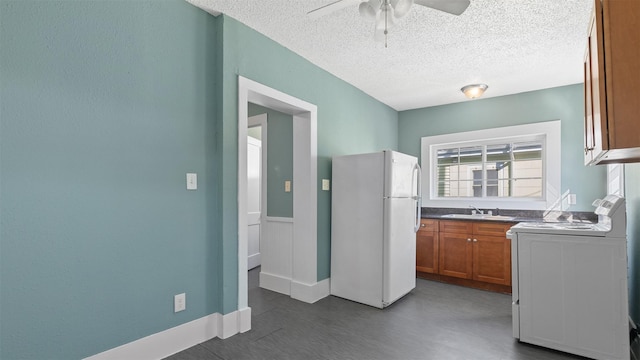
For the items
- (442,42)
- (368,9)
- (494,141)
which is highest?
(442,42)

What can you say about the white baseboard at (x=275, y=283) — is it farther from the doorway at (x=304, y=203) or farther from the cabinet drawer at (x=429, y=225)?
the cabinet drawer at (x=429, y=225)

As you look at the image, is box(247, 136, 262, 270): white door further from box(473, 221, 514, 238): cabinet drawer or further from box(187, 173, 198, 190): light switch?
→ box(473, 221, 514, 238): cabinet drawer

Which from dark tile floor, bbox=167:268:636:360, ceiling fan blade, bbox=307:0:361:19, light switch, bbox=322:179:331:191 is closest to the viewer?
ceiling fan blade, bbox=307:0:361:19

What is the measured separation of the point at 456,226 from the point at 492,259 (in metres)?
0.54

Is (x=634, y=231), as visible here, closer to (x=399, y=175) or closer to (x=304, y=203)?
(x=399, y=175)

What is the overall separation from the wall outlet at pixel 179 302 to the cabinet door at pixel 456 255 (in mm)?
3136

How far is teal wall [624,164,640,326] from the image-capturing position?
243 centimetres

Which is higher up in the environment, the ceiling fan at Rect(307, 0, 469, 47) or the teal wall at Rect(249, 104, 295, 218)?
the ceiling fan at Rect(307, 0, 469, 47)

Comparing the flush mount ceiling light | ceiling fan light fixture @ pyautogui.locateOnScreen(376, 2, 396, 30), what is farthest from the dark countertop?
ceiling fan light fixture @ pyautogui.locateOnScreen(376, 2, 396, 30)

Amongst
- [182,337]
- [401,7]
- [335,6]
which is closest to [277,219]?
[182,337]

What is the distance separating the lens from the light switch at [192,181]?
2.32 meters

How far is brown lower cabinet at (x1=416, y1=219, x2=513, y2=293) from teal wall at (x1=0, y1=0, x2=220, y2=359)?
9.39ft

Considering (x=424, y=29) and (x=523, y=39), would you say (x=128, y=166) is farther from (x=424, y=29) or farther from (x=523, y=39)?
(x=523, y=39)

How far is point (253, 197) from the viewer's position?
197 inches
